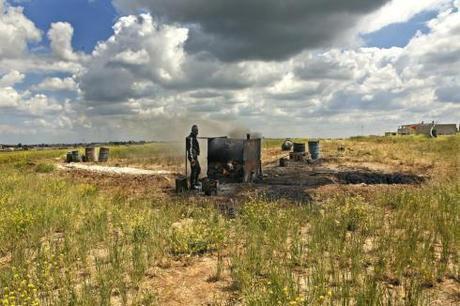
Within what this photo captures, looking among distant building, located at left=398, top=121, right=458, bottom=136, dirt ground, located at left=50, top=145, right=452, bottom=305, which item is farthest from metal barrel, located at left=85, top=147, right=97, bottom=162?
distant building, located at left=398, top=121, right=458, bottom=136

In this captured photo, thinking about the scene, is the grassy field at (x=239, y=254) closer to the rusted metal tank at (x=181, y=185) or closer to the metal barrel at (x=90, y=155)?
the rusted metal tank at (x=181, y=185)

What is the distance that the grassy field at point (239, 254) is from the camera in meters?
5.36

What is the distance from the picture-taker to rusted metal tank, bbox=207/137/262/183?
1756 cm

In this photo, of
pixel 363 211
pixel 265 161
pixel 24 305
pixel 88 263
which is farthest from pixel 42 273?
pixel 265 161

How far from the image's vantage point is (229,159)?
1780 cm

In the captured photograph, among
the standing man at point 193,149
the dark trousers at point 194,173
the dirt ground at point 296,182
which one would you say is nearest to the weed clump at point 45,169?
the dirt ground at point 296,182

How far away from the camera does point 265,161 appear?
2983cm

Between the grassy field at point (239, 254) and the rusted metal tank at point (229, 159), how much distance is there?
6.12 metres

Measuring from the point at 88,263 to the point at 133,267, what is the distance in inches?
38.9

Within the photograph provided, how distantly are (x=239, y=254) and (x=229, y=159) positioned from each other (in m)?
10.8

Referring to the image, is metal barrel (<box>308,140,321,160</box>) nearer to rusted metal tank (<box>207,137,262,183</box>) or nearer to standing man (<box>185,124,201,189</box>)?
rusted metal tank (<box>207,137,262,183</box>)

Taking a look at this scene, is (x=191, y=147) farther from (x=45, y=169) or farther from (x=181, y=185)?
(x=45, y=169)

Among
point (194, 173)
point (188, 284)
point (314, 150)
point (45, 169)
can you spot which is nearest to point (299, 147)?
point (314, 150)

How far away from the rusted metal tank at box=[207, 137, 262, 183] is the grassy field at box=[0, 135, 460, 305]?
6119 mm
